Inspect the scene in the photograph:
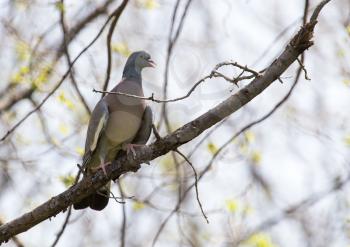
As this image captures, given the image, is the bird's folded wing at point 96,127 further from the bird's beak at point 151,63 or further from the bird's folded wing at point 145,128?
the bird's beak at point 151,63

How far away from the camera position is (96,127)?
17.9ft

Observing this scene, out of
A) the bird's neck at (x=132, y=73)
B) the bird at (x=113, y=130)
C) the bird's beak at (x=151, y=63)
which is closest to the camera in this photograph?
the bird at (x=113, y=130)

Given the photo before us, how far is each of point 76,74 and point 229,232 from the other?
2.25 metres

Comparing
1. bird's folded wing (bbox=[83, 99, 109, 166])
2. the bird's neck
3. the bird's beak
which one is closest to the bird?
bird's folded wing (bbox=[83, 99, 109, 166])

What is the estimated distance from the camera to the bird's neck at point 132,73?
20.2 feet

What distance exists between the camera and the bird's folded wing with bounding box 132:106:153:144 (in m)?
5.49

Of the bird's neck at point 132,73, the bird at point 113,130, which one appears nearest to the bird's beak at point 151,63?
the bird's neck at point 132,73

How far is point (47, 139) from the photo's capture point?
717cm

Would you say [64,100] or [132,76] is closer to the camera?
[132,76]

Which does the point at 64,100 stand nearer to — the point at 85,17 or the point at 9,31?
the point at 9,31

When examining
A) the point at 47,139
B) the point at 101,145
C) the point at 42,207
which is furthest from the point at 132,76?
the point at 42,207

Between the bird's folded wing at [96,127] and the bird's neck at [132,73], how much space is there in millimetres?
686

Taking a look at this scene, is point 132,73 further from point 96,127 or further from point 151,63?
point 96,127

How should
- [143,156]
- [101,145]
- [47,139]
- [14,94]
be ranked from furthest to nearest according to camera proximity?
[14,94] → [47,139] → [101,145] → [143,156]
